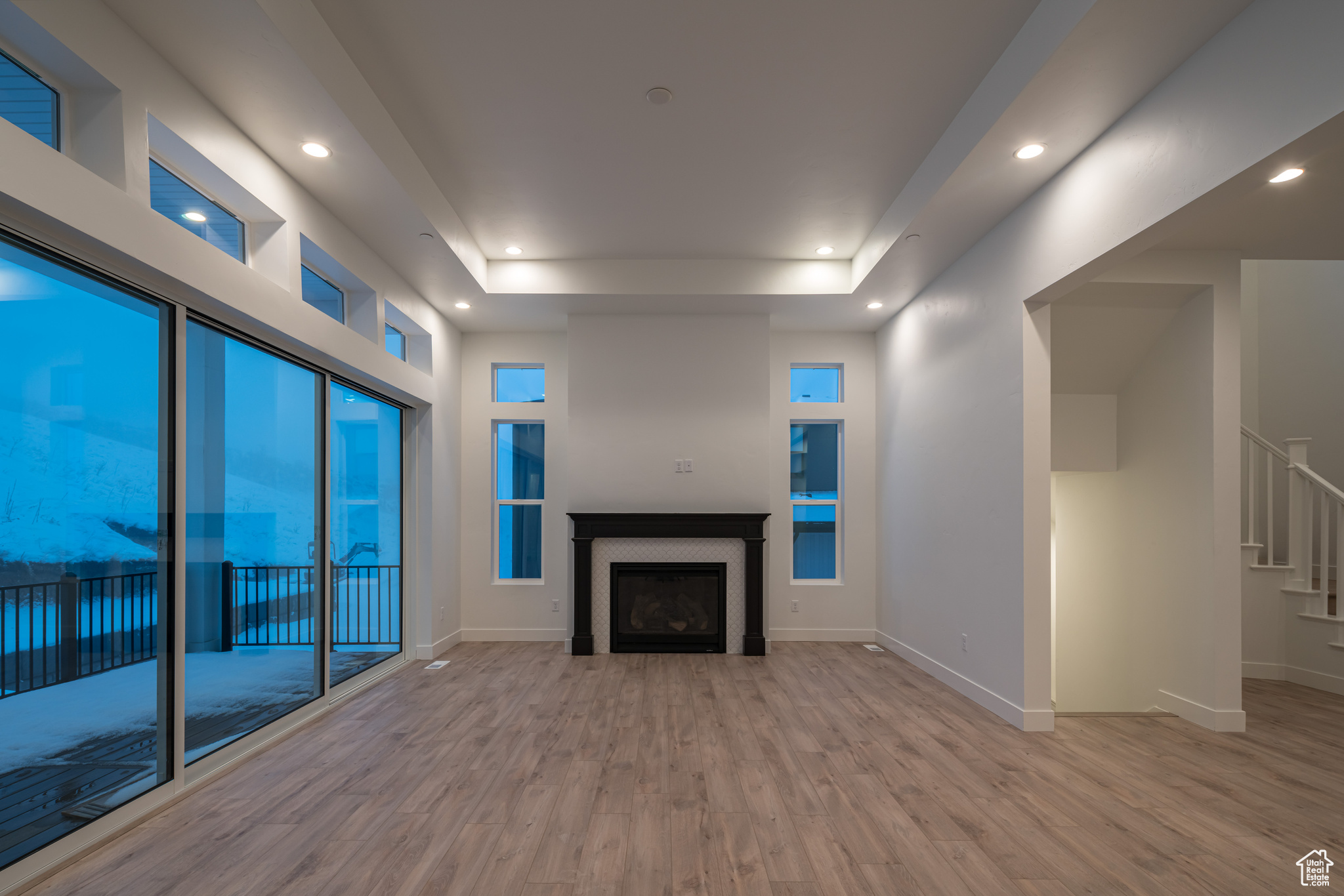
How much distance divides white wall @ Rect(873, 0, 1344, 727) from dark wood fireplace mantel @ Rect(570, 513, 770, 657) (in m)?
1.26

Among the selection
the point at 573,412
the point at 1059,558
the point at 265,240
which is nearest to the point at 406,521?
the point at 573,412

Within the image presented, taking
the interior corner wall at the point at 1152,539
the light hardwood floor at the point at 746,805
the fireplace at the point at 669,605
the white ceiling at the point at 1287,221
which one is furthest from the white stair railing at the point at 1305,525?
the fireplace at the point at 669,605

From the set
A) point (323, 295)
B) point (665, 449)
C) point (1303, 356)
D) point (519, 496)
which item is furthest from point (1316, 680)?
point (323, 295)

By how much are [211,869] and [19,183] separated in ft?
7.61

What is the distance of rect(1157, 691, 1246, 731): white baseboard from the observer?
3.54 metres

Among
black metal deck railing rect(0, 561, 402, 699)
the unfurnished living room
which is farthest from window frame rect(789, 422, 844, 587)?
black metal deck railing rect(0, 561, 402, 699)

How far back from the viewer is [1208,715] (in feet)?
11.8

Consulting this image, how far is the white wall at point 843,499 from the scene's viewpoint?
20.5 ft

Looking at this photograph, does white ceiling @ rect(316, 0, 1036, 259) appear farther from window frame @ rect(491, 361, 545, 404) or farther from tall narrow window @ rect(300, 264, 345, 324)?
window frame @ rect(491, 361, 545, 404)

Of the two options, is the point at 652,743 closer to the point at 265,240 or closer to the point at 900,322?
the point at 265,240

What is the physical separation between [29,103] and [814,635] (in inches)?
244

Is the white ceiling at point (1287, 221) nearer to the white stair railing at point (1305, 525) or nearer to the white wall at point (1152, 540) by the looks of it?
the white wall at point (1152, 540)

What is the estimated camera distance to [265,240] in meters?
3.23

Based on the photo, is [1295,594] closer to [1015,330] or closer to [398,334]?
[1015,330]
